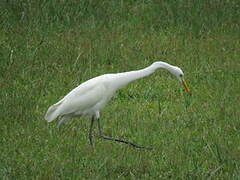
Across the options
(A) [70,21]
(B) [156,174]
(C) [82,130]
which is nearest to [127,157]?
(B) [156,174]

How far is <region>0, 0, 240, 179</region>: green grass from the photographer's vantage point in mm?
7160

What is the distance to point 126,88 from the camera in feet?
32.8

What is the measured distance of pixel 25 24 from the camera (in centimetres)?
1264

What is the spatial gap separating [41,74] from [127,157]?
339 centimetres

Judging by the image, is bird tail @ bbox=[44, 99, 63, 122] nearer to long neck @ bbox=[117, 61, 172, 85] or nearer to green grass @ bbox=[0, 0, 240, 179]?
green grass @ bbox=[0, 0, 240, 179]

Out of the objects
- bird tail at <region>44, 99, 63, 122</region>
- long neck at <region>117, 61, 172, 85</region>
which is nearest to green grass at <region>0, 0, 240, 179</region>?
bird tail at <region>44, 99, 63, 122</region>

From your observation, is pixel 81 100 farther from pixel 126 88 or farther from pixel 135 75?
pixel 126 88

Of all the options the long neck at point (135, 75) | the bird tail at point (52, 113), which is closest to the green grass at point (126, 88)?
the bird tail at point (52, 113)

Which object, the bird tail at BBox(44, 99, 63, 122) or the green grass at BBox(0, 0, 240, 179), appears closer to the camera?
the green grass at BBox(0, 0, 240, 179)

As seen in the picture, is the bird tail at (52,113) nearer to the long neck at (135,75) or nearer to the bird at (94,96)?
the bird at (94,96)

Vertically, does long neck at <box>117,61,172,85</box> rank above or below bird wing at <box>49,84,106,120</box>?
above

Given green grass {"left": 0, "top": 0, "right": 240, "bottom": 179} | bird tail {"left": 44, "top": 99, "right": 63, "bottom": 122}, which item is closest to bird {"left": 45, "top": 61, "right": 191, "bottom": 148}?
bird tail {"left": 44, "top": 99, "right": 63, "bottom": 122}

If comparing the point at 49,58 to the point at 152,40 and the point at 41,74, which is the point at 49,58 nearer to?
the point at 41,74

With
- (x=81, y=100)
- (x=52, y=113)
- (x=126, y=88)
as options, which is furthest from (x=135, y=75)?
(x=126, y=88)
